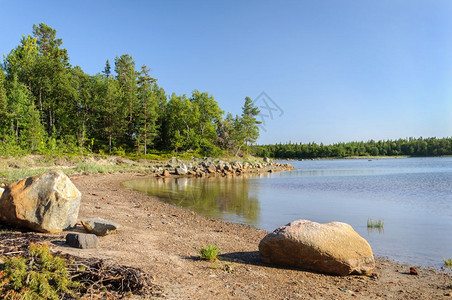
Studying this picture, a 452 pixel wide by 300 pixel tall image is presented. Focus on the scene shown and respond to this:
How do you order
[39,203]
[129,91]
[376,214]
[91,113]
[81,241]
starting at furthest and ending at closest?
[129,91], [91,113], [376,214], [39,203], [81,241]

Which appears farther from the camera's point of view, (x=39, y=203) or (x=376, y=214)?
(x=376, y=214)

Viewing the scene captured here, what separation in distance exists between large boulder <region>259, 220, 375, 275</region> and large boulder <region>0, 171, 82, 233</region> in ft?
17.4

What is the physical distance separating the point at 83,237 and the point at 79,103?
54871 millimetres

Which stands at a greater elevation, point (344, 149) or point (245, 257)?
point (344, 149)

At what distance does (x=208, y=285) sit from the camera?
5.68 m

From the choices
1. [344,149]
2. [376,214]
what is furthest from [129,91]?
[344,149]

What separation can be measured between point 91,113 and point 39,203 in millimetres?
53436

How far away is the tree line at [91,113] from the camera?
4169 cm

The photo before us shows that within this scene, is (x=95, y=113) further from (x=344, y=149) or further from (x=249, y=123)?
(x=344, y=149)

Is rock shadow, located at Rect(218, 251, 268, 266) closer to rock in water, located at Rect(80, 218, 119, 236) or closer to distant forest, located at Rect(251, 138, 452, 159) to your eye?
rock in water, located at Rect(80, 218, 119, 236)

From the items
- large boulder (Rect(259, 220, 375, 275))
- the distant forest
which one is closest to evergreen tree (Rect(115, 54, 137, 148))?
large boulder (Rect(259, 220, 375, 275))

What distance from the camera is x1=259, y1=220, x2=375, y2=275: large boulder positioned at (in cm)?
701

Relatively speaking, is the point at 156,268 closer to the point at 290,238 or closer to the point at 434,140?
the point at 290,238

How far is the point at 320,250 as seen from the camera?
704 cm
